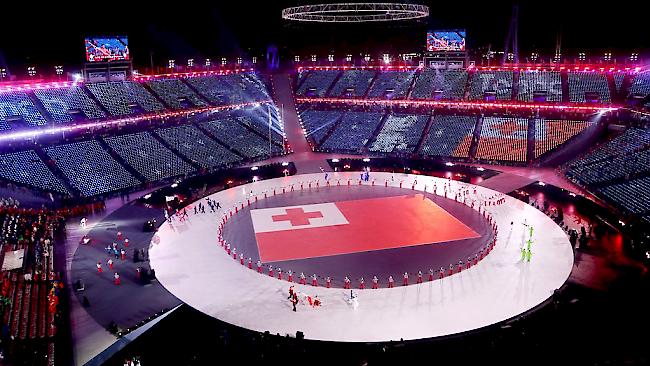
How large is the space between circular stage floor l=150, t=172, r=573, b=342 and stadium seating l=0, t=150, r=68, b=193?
1538 centimetres

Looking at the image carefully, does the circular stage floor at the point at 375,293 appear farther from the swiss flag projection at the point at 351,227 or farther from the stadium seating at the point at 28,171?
the stadium seating at the point at 28,171

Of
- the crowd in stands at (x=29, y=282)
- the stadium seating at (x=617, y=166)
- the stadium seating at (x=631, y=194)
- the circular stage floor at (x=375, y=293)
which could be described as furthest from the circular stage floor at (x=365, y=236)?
the stadium seating at (x=617, y=166)

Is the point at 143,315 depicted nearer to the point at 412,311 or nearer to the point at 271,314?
the point at 271,314

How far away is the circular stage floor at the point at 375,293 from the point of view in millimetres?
24938

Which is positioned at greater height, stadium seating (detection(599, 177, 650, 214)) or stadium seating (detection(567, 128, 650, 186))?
stadium seating (detection(567, 128, 650, 186))

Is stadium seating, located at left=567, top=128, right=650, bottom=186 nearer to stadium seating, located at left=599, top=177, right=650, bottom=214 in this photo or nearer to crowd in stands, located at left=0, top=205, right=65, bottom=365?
stadium seating, located at left=599, top=177, right=650, bottom=214

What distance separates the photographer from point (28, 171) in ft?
155

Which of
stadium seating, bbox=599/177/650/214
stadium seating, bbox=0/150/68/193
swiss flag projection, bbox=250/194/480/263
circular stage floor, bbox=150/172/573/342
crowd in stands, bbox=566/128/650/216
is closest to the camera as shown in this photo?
circular stage floor, bbox=150/172/573/342

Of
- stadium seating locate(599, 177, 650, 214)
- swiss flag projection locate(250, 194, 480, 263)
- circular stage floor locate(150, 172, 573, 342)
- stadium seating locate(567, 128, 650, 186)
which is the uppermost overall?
stadium seating locate(567, 128, 650, 186)

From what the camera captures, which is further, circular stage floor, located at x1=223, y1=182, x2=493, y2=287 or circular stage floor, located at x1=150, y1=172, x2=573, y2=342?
circular stage floor, located at x1=223, y1=182, x2=493, y2=287

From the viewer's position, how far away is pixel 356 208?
143 feet

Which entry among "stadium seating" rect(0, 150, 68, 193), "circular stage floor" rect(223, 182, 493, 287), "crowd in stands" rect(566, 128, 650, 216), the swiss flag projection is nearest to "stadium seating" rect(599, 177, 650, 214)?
"crowd in stands" rect(566, 128, 650, 216)

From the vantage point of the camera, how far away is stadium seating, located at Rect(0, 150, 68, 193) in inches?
1783

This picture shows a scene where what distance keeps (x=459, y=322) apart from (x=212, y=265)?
51.8 feet
